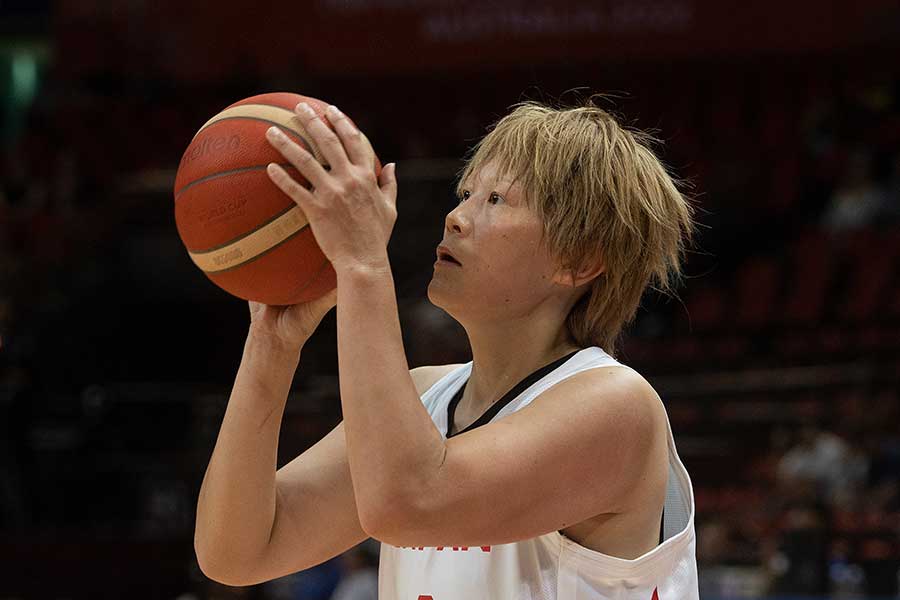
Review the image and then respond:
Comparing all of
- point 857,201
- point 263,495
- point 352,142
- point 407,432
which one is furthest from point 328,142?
point 857,201

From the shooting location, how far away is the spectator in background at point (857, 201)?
33.3 ft

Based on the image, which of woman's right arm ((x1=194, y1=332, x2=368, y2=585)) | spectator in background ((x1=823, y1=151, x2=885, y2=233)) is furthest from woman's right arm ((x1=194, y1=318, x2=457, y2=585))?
spectator in background ((x1=823, y1=151, x2=885, y2=233))

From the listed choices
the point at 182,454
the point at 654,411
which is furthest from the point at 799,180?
the point at 654,411

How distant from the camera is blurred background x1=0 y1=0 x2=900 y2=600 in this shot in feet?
Answer: 23.8

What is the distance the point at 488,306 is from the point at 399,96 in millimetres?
12614

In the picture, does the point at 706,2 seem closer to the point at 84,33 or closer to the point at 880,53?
the point at 880,53

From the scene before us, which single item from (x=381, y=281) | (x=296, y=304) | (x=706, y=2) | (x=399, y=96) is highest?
(x=381, y=281)

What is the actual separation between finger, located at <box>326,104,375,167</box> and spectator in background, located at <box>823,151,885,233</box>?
29.1 ft

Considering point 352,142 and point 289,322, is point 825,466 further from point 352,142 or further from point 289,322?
point 352,142

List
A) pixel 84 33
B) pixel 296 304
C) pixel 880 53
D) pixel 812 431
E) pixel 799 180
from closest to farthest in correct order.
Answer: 1. pixel 296 304
2. pixel 812 431
3. pixel 799 180
4. pixel 880 53
5. pixel 84 33

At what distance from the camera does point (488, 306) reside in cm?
206

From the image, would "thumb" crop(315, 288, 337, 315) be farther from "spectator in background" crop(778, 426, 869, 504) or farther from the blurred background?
"spectator in background" crop(778, 426, 869, 504)

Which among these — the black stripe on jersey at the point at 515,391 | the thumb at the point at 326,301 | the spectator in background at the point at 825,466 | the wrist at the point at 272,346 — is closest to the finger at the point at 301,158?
the thumb at the point at 326,301

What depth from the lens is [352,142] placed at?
183 centimetres
